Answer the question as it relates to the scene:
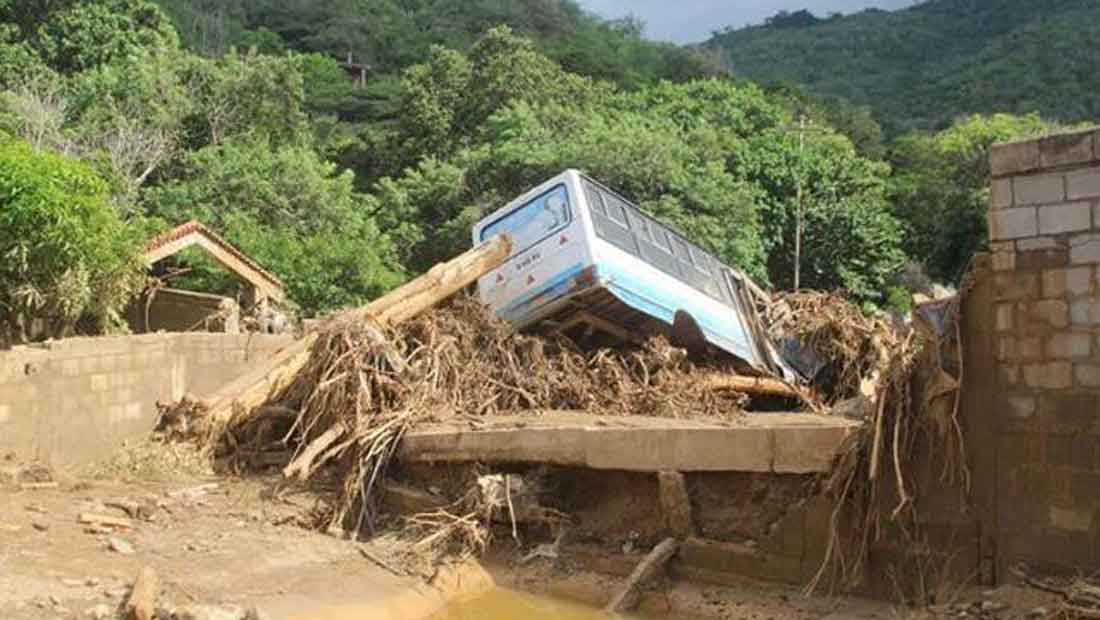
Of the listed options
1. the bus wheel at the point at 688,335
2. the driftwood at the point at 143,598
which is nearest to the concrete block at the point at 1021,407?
the bus wheel at the point at 688,335

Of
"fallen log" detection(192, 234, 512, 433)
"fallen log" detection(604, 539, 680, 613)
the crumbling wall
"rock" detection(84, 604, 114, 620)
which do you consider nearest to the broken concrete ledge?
"fallen log" detection(604, 539, 680, 613)

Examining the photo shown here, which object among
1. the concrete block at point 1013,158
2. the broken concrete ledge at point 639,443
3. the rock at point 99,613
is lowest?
the rock at point 99,613

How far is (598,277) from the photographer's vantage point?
39.4 ft

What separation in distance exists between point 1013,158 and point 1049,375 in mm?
1463

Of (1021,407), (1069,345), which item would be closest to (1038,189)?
(1069,345)

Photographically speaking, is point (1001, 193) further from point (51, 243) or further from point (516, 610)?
point (51, 243)

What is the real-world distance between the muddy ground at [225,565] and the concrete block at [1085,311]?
70.5 inches

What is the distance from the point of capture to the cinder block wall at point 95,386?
9.93 metres

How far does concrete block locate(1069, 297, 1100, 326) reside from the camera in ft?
22.7

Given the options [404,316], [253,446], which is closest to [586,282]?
[404,316]

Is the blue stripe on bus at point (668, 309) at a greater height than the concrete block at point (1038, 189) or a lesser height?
lesser

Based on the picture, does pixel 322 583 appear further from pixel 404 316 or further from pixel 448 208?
pixel 448 208

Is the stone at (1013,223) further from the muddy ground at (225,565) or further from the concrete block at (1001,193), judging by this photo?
the muddy ground at (225,565)

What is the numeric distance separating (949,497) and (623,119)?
24120 millimetres
